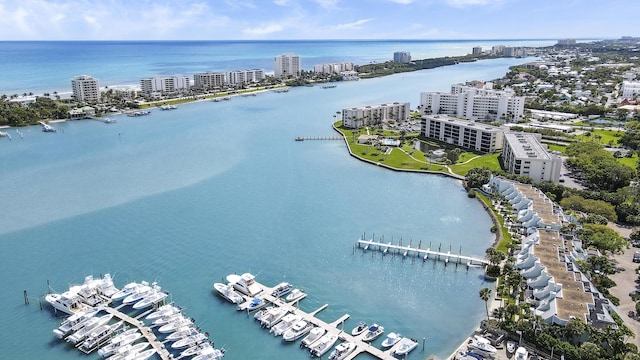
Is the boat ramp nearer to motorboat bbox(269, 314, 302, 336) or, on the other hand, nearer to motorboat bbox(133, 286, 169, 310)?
motorboat bbox(269, 314, 302, 336)

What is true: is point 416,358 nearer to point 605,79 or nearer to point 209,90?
point 209,90

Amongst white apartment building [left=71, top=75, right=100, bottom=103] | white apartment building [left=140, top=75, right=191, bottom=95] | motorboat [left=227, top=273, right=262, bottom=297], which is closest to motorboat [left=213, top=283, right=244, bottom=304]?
motorboat [left=227, top=273, right=262, bottom=297]

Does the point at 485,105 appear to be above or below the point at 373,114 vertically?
above

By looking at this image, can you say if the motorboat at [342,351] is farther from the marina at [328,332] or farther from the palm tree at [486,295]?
the palm tree at [486,295]

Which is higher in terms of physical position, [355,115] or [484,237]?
[355,115]

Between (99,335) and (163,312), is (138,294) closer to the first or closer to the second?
(163,312)

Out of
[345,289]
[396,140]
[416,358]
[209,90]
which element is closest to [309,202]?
[345,289]

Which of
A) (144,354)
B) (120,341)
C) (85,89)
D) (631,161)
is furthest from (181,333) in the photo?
(85,89)
